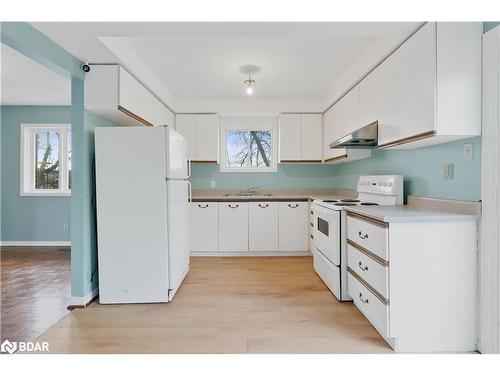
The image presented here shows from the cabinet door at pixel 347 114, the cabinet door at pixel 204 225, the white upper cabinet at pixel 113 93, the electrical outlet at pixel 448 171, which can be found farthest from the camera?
the cabinet door at pixel 204 225

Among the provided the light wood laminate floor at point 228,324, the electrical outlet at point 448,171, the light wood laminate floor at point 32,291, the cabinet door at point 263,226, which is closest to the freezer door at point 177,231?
the light wood laminate floor at point 228,324

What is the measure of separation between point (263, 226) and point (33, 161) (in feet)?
13.6

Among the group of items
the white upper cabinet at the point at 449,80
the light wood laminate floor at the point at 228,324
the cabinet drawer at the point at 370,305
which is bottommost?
the light wood laminate floor at the point at 228,324

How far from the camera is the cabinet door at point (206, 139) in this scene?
14.4ft

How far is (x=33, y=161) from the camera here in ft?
16.2

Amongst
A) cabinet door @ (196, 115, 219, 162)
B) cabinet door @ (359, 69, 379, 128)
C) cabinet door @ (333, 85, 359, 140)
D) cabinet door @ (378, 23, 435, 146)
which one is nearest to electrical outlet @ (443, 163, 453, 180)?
cabinet door @ (378, 23, 435, 146)

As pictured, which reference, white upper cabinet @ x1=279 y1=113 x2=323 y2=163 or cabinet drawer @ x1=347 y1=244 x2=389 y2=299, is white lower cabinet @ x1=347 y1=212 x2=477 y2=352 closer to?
cabinet drawer @ x1=347 y1=244 x2=389 y2=299

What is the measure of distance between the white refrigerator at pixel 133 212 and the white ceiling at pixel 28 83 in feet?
4.86

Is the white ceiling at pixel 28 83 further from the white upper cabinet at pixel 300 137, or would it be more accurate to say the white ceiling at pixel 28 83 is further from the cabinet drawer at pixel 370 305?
the cabinet drawer at pixel 370 305

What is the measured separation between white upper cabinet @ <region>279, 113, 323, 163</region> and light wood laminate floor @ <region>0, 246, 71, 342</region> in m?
3.27

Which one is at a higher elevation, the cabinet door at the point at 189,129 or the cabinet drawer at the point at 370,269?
the cabinet door at the point at 189,129

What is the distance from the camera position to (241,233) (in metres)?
4.14

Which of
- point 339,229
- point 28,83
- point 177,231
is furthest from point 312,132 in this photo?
point 28,83
